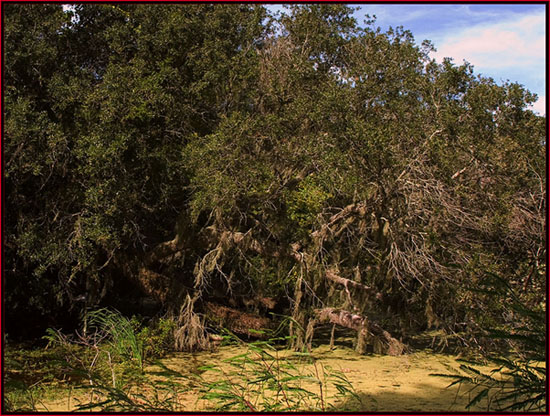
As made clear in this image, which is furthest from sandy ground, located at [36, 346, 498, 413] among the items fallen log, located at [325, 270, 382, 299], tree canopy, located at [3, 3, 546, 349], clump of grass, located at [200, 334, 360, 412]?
fallen log, located at [325, 270, 382, 299]

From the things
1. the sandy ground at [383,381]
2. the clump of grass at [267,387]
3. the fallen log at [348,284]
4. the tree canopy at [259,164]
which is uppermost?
the tree canopy at [259,164]

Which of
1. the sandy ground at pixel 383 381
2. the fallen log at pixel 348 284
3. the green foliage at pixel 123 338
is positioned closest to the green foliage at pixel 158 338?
the sandy ground at pixel 383 381

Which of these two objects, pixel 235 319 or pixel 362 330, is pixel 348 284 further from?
pixel 235 319

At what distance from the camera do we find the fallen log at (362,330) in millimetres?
9156

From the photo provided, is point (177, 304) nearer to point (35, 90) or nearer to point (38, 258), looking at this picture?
point (38, 258)

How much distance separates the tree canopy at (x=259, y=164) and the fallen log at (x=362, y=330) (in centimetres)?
10

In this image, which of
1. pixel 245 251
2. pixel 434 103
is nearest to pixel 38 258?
pixel 245 251

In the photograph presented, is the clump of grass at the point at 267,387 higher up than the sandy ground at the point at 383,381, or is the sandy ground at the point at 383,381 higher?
the clump of grass at the point at 267,387

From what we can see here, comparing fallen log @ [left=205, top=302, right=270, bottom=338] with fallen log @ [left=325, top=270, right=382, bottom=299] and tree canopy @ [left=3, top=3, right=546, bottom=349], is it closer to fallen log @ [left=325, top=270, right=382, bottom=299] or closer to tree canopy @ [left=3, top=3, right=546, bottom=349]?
tree canopy @ [left=3, top=3, right=546, bottom=349]

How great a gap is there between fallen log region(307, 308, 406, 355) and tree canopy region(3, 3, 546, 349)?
0.32ft

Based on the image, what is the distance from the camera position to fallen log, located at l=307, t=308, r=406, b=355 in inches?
360

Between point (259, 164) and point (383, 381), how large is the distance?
11.6ft

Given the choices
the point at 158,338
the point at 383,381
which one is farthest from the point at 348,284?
the point at 158,338

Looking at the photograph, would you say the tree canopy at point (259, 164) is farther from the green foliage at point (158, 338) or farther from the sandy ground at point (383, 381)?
the sandy ground at point (383, 381)
